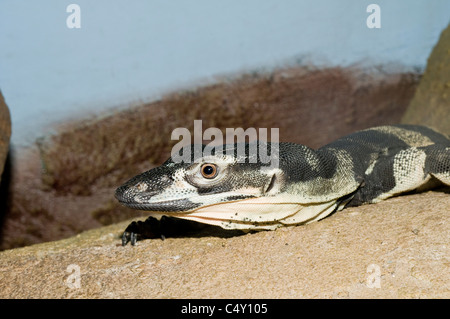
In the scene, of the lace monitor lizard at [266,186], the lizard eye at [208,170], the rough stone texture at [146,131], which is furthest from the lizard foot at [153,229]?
the rough stone texture at [146,131]

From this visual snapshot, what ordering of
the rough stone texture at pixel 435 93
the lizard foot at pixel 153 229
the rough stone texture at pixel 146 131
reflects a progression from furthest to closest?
the rough stone texture at pixel 435 93
the rough stone texture at pixel 146 131
the lizard foot at pixel 153 229

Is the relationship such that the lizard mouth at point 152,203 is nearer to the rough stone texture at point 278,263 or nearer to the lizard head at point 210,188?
the lizard head at point 210,188

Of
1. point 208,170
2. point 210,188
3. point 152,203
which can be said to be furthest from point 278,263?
point 152,203

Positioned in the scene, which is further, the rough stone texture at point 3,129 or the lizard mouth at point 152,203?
the rough stone texture at point 3,129

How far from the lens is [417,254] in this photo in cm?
280

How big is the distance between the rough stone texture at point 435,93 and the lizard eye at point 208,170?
4.08 meters

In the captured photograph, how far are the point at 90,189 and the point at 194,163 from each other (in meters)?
3.35

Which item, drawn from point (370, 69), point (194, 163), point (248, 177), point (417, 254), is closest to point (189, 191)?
point (194, 163)

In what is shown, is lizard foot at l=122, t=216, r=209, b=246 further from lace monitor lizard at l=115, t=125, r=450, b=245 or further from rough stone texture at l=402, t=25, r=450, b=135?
rough stone texture at l=402, t=25, r=450, b=135

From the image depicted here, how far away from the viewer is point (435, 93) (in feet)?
21.6

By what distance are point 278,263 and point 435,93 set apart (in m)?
4.89

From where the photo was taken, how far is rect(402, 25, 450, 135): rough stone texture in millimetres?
6238

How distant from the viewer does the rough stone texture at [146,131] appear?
19.1ft

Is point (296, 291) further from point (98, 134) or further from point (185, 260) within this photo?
point (98, 134)
